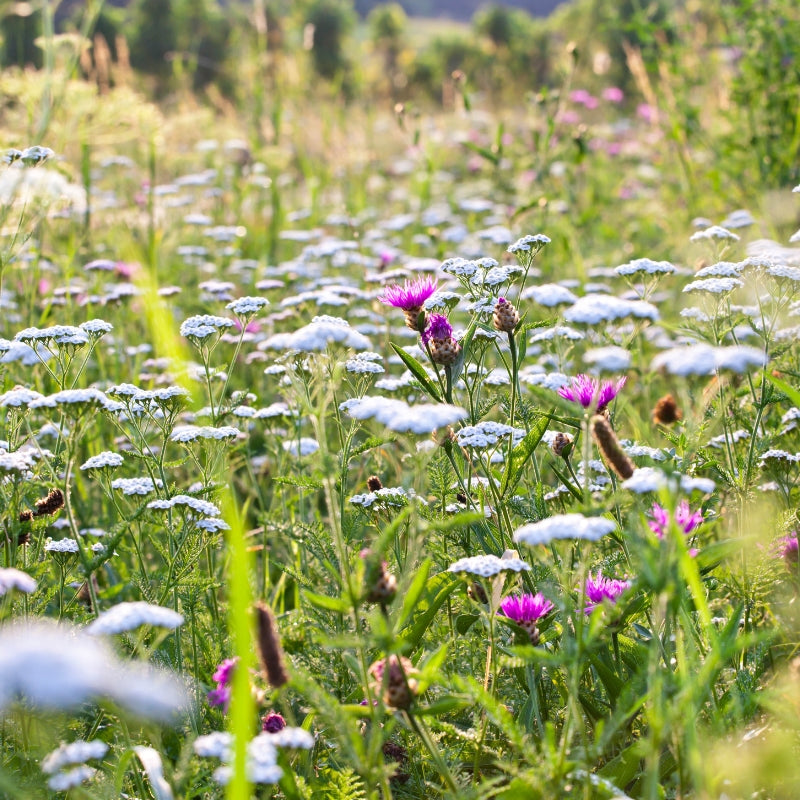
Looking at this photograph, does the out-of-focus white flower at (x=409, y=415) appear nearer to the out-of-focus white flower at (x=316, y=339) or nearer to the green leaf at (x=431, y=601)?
the out-of-focus white flower at (x=316, y=339)

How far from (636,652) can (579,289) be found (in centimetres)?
259

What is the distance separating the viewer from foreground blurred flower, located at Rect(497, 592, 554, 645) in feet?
6.16

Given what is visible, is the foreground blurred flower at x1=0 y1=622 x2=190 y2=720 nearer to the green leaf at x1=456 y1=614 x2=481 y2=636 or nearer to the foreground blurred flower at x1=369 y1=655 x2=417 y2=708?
the foreground blurred flower at x1=369 y1=655 x2=417 y2=708

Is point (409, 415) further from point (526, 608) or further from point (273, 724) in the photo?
point (273, 724)

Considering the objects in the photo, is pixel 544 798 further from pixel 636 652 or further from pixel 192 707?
pixel 192 707

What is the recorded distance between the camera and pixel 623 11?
82.0ft

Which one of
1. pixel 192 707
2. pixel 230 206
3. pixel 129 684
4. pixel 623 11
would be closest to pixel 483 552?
pixel 192 707

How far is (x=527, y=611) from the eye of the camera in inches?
75.0

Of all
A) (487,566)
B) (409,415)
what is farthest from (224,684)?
(409,415)

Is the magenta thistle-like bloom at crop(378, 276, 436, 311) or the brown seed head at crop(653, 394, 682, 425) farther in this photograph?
the brown seed head at crop(653, 394, 682, 425)

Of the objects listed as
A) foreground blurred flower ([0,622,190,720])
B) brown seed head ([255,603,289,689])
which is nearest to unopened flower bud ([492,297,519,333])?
brown seed head ([255,603,289,689])

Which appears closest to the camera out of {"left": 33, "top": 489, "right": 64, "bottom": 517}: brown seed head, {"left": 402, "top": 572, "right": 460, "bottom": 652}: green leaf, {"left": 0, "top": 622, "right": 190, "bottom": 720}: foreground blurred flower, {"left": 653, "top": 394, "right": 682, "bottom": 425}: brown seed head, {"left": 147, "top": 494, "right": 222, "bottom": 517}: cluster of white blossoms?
{"left": 0, "top": 622, "right": 190, "bottom": 720}: foreground blurred flower

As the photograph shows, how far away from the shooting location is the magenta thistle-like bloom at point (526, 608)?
190 cm

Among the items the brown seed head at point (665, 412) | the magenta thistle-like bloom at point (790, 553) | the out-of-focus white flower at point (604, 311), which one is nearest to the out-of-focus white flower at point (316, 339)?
the out-of-focus white flower at point (604, 311)
